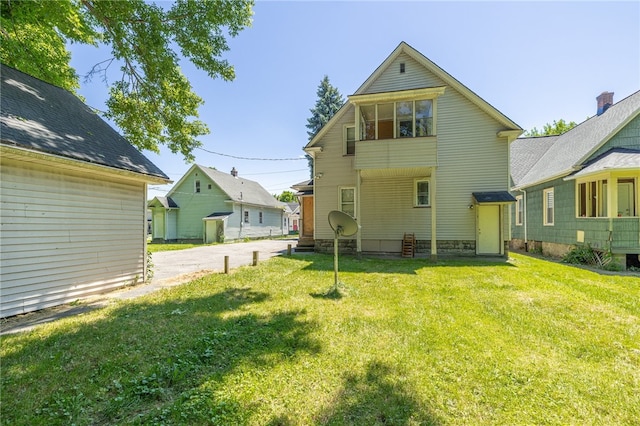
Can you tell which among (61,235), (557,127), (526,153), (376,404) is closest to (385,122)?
(376,404)

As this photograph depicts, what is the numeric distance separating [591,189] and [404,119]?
7598 millimetres

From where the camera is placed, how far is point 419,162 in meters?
10.6

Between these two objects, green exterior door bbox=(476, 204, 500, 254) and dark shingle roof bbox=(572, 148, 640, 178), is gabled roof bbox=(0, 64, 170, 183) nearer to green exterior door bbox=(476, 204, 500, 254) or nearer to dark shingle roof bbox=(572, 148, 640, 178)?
green exterior door bbox=(476, 204, 500, 254)

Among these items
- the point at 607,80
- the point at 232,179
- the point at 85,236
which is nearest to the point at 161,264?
the point at 85,236

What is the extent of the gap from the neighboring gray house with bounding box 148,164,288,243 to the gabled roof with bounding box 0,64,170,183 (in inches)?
603

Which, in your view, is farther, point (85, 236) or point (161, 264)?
point (161, 264)

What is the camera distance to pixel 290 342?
156 inches

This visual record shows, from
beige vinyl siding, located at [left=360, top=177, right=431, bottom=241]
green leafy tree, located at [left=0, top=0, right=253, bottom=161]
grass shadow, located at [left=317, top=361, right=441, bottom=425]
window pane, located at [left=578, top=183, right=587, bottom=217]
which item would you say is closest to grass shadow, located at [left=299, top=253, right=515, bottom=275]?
beige vinyl siding, located at [left=360, top=177, right=431, bottom=241]

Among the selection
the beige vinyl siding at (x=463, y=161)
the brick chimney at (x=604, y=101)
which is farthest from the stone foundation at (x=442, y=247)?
the brick chimney at (x=604, y=101)

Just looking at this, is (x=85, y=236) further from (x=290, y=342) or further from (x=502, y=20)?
(x=502, y=20)

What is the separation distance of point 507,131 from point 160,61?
42.3 feet

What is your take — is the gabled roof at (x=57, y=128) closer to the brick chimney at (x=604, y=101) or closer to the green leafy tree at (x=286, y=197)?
the brick chimney at (x=604, y=101)

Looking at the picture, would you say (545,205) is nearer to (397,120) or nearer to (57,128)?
(397,120)

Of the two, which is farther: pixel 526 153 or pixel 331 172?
pixel 526 153
